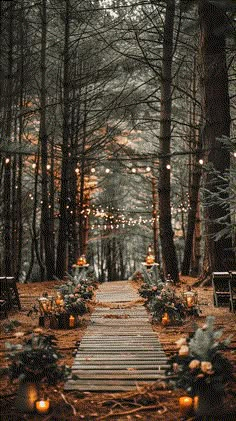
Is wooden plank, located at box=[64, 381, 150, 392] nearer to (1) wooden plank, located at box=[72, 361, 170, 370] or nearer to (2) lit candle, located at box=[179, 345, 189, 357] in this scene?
(1) wooden plank, located at box=[72, 361, 170, 370]

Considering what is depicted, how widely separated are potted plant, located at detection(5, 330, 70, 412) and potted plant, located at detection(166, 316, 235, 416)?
1089 mm

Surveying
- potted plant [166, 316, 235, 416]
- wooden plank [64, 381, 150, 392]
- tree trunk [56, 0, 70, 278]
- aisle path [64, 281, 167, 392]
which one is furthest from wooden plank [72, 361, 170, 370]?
tree trunk [56, 0, 70, 278]

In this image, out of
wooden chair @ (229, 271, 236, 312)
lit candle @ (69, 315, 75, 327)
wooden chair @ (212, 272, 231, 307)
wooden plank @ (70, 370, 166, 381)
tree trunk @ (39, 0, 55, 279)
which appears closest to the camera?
wooden plank @ (70, 370, 166, 381)

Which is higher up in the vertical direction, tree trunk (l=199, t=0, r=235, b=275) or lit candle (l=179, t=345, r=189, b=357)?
tree trunk (l=199, t=0, r=235, b=275)

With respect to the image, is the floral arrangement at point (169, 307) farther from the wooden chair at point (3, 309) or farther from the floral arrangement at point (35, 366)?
the floral arrangement at point (35, 366)

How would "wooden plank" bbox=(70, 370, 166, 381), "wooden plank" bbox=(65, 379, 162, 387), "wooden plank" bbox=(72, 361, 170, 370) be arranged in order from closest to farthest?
"wooden plank" bbox=(65, 379, 162, 387) < "wooden plank" bbox=(70, 370, 166, 381) < "wooden plank" bbox=(72, 361, 170, 370)

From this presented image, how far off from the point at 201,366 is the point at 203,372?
0.07 meters

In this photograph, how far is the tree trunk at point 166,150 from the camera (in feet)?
49.2

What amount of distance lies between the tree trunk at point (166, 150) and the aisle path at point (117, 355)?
20.4 ft


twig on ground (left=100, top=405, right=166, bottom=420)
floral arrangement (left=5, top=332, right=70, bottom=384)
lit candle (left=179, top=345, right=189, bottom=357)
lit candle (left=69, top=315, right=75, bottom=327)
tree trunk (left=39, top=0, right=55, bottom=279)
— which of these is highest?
tree trunk (left=39, top=0, right=55, bottom=279)

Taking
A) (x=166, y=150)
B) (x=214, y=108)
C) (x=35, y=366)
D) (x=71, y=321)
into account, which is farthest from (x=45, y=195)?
(x=35, y=366)

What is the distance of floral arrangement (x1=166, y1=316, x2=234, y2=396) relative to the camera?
4320 millimetres

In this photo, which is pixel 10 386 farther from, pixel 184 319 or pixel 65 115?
pixel 65 115

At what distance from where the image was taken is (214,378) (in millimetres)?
4324
